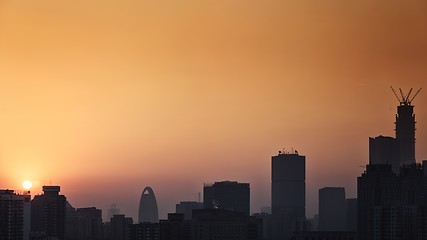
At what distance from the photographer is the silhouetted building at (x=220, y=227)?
64.0 m

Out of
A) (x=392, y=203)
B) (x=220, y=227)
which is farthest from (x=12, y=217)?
(x=392, y=203)

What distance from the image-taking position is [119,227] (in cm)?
7056

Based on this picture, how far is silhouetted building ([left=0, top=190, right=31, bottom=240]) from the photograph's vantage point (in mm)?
48594

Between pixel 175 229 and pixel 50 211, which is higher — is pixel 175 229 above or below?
below

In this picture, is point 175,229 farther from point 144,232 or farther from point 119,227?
point 119,227

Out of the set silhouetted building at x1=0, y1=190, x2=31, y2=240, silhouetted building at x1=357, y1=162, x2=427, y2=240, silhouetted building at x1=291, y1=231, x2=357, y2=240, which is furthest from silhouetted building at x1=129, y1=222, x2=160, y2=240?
silhouetted building at x1=0, y1=190, x2=31, y2=240

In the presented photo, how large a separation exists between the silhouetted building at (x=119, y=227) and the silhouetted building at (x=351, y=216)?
13.0 metres

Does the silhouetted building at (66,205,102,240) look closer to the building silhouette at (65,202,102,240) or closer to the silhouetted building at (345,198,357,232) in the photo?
the building silhouette at (65,202,102,240)

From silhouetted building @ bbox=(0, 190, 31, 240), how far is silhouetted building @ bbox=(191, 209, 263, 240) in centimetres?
1486

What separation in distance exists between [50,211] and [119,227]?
6373 millimetres

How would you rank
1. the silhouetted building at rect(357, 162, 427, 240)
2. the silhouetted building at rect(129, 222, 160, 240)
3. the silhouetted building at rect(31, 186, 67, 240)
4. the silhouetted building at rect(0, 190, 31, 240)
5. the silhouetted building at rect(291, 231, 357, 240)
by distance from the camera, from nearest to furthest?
the silhouetted building at rect(0, 190, 31, 240)
the silhouetted building at rect(357, 162, 427, 240)
the silhouetted building at rect(291, 231, 357, 240)
the silhouetted building at rect(31, 186, 67, 240)
the silhouetted building at rect(129, 222, 160, 240)

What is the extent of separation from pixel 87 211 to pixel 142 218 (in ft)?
108

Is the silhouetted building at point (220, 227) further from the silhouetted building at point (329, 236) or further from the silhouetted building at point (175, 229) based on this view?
the silhouetted building at point (329, 236)

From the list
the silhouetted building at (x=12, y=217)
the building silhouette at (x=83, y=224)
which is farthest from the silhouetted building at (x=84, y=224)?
the silhouetted building at (x=12, y=217)
